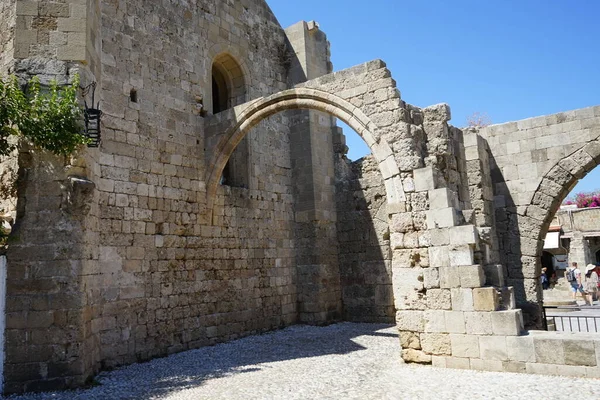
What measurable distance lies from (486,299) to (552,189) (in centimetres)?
356

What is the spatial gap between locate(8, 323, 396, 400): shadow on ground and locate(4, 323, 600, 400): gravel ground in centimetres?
1

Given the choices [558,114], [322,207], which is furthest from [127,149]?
[558,114]

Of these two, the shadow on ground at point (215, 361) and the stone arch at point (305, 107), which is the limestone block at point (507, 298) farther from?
the shadow on ground at point (215, 361)

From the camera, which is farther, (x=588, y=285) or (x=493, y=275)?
(x=588, y=285)

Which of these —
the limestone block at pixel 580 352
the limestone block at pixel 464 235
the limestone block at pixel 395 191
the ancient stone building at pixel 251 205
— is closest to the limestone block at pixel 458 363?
the ancient stone building at pixel 251 205

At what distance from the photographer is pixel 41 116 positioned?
5.10 metres

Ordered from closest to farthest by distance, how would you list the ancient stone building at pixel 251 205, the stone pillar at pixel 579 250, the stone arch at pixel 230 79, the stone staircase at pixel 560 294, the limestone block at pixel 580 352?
the limestone block at pixel 580 352, the ancient stone building at pixel 251 205, the stone arch at pixel 230 79, the stone staircase at pixel 560 294, the stone pillar at pixel 579 250

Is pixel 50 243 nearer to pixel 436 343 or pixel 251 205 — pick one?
pixel 251 205

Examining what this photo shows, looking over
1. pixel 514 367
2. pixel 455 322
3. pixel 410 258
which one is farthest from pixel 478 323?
pixel 410 258

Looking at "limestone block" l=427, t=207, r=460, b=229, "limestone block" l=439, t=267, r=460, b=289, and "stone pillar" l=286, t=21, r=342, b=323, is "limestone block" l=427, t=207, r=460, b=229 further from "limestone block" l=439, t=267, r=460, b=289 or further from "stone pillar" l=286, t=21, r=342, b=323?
"stone pillar" l=286, t=21, r=342, b=323

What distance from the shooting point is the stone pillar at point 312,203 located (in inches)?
384

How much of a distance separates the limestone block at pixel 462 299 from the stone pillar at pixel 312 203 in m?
4.43

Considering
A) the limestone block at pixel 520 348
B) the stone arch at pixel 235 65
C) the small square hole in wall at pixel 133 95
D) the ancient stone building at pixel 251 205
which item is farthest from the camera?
the stone arch at pixel 235 65

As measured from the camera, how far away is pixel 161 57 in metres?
7.64
